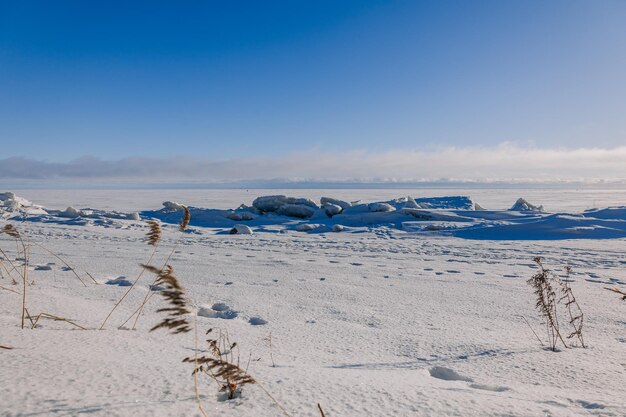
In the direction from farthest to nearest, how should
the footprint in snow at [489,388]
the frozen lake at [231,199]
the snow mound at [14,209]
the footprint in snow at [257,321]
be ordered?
the frozen lake at [231,199] < the snow mound at [14,209] < the footprint in snow at [257,321] < the footprint in snow at [489,388]

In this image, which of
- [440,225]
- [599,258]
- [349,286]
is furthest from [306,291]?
[440,225]

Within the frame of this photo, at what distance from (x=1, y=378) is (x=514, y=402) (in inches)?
63.7

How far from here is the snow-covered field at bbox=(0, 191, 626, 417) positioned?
47.8 inches

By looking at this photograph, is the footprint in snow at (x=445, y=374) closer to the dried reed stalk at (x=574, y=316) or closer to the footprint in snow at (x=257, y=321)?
the dried reed stalk at (x=574, y=316)

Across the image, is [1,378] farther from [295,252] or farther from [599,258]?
[599,258]

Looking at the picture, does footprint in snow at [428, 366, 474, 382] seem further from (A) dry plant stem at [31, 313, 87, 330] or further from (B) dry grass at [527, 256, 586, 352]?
(A) dry plant stem at [31, 313, 87, 330]

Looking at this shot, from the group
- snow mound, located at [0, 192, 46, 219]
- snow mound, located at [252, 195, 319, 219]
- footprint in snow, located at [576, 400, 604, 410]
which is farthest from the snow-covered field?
snow mound, located at [252, 195, 319, 219]

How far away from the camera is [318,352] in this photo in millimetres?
2129

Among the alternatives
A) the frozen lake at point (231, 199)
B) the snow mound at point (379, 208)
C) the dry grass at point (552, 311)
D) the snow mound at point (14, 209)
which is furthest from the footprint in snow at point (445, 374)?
the frozen lake at point (231, 199)

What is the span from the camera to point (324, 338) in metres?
2.42

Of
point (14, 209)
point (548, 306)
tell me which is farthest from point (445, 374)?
point (14, 209)

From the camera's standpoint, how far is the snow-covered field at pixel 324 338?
121 centimetres

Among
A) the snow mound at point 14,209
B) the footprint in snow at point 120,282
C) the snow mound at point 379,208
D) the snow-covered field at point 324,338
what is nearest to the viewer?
the snow-covered field at point 324,338

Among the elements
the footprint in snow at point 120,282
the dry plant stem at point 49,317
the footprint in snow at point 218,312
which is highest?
the dry plant stem at point 49,317
